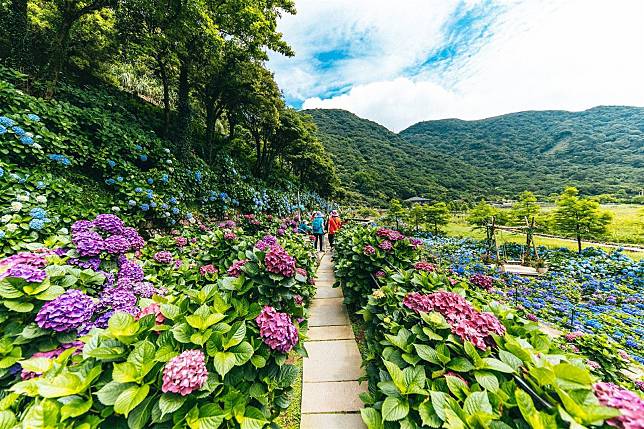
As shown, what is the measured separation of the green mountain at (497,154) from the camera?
39.0 meters

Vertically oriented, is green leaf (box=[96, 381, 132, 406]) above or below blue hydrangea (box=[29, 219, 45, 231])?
below

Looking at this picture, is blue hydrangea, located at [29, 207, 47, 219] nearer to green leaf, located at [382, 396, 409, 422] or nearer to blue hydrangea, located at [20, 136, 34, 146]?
blue hydrangea, located at [20, 136, 34, 146]

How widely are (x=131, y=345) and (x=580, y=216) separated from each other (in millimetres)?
13074

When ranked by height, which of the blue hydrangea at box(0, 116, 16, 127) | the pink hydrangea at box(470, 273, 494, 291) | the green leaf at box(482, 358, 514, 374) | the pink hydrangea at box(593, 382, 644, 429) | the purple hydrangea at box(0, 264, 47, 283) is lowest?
the pink hydrangea at box(470, 273, 494, 291)

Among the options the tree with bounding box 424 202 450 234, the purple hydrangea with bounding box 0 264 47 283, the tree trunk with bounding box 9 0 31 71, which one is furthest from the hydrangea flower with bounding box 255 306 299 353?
the tree with bounding box 424 202 450 234

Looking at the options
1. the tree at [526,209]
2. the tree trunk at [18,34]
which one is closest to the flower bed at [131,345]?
the tree trunk at [18,34]

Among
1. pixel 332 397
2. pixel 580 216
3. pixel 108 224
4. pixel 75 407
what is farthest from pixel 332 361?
pixel 580 216

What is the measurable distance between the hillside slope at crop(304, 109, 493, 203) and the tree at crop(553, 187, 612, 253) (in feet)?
→ 71.3

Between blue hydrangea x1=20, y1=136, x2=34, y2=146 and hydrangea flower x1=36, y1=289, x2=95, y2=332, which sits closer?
hydrangea flower x1=36, y1=289, x2=95, y2=332

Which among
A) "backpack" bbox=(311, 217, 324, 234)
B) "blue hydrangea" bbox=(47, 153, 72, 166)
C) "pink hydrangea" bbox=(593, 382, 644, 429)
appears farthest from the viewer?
"backpack" bbox=(311, 217, 324, 234)

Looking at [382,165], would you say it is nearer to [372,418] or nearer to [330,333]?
[330,333]

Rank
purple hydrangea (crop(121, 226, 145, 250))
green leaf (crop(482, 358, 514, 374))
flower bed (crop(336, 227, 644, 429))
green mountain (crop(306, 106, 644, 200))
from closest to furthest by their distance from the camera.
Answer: flower bed (crop(336, 227, 644, 429))
green leaf (crop(482, 358, 514, 374))
purple hydrangea (crop(121, 226, 145, 250))
green mountain (crop(306, 106, 644, 200))

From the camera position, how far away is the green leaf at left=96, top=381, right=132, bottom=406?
3.08 ft

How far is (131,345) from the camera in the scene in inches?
45.3
